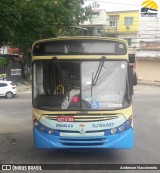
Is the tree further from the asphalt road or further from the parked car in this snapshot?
the parked car

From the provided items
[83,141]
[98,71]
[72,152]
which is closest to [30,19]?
[98,71]

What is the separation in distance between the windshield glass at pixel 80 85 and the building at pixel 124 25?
4728 cm

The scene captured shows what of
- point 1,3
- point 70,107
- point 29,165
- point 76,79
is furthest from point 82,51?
point 29,165

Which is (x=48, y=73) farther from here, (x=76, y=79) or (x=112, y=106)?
(x=112, y=106)

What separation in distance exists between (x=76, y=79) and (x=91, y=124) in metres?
1.10

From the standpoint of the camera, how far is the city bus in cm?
813

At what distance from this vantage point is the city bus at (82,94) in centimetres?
813

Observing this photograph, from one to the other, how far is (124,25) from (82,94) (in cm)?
5048

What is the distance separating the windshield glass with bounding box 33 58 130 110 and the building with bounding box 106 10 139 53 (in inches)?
1861

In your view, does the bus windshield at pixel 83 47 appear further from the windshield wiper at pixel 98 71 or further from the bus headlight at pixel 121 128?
the bus headlight at pixel 121 128

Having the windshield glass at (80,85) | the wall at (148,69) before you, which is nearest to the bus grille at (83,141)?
the windshield glass at (80,85)

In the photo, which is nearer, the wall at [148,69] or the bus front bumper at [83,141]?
the bus front bumper at [83,141]

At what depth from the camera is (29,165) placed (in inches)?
321

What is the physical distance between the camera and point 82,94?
8.30 m
